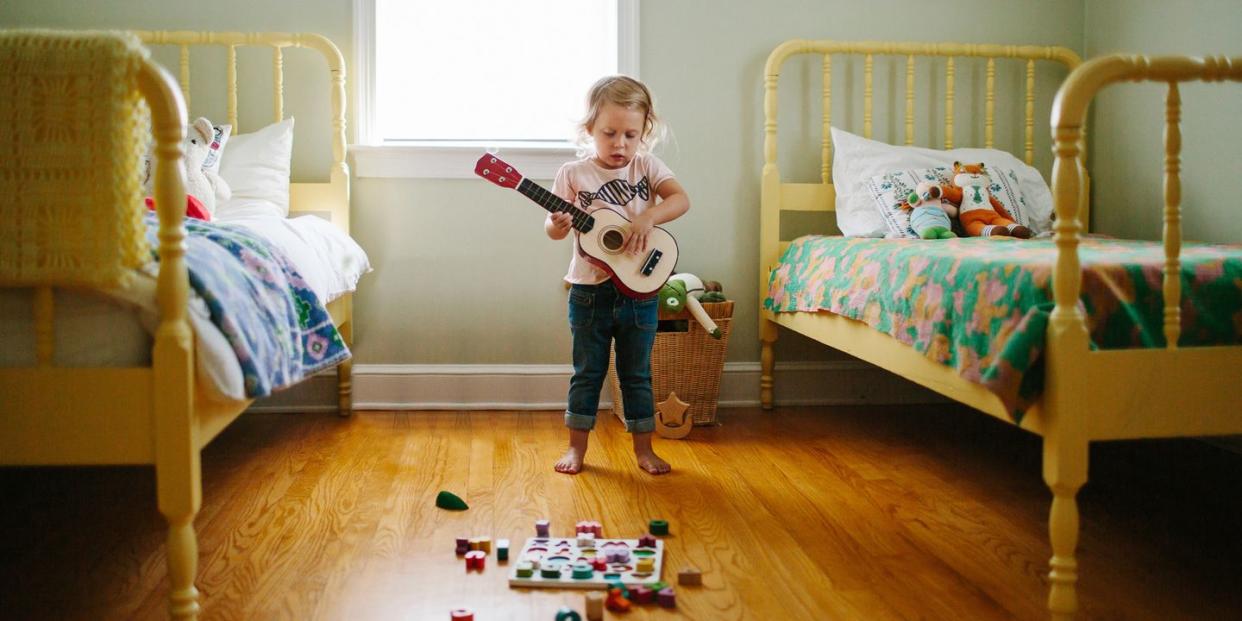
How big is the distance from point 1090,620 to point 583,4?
7.26 ft

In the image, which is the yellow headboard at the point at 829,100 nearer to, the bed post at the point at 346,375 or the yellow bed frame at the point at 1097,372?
the bed post at the point at 346,375

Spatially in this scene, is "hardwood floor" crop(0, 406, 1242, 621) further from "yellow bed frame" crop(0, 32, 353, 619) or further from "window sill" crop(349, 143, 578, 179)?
"window sill" crop(349, 143, 578, 179)

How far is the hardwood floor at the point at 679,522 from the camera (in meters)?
1.50

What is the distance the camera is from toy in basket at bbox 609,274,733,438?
265 centimetres

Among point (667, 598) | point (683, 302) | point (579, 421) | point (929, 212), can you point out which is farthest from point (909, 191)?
point (667, 598)

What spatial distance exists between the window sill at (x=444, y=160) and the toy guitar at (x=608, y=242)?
2.48ft

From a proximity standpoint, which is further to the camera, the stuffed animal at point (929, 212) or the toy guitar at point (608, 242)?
the stuffed animal at point (929, 212)

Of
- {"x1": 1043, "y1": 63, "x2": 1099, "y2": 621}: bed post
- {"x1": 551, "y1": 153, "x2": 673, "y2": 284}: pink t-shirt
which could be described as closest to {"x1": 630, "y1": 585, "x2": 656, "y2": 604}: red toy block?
{"x1": 1043, "y1": 63, "x2": 1099, "y2": 621}: bed post

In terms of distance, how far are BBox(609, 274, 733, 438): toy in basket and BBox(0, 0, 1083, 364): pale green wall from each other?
333 millimetres

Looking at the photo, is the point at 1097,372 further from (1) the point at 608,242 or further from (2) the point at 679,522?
(1) the point at 608,242

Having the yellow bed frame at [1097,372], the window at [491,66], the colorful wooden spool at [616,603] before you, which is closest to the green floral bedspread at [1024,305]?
the yellow bed frame at [1097,372]

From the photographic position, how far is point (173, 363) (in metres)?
1.33

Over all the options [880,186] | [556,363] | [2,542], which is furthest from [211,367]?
[880,186]

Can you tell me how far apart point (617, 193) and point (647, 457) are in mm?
587
